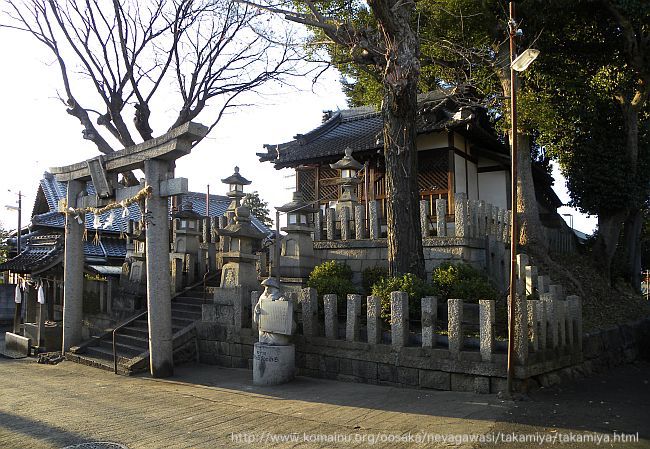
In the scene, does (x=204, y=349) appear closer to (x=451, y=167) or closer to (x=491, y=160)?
(x=451, y=167)

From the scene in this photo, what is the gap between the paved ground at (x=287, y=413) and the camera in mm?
6027

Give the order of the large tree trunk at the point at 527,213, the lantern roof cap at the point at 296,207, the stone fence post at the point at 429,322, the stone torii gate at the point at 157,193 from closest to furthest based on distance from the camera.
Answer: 1. the stone fence post at the point at 429,322
2. the stone torii gate at the point at 157,193
3. the lantern roof cap at the point at 296,207
4. the large tree trunk at the point at 527,213

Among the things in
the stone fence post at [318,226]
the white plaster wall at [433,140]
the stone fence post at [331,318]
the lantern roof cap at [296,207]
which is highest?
the white plaster wall at [433,140]

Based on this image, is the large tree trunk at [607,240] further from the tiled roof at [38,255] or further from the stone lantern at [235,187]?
the tiled roof at [38,255]

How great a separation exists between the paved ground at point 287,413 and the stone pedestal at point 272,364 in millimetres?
211

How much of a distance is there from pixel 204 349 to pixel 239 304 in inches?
63.3

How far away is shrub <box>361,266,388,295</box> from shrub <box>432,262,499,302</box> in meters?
1.28

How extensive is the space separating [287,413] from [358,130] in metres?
15.7

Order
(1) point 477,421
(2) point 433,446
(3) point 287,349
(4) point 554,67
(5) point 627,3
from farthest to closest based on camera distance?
(4) point 554,67 < (5) point 627,3 < (3) point 287,349 < (1) point 477,421 < (2) point 433,446

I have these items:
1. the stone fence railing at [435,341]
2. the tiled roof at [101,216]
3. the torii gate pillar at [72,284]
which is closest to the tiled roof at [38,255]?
the torii gate pillar at [72,284]

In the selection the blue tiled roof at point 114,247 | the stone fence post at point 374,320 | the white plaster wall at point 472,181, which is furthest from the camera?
the blue tiled roof at point 114,247

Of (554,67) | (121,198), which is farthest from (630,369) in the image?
(121,198)

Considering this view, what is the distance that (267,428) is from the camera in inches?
252

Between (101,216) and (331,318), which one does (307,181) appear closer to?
(101,216)
